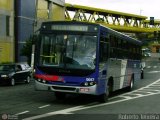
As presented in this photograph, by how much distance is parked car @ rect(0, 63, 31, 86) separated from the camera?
30.4 metres

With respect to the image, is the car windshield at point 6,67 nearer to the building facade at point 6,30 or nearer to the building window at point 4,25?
the building facade at point 6,30

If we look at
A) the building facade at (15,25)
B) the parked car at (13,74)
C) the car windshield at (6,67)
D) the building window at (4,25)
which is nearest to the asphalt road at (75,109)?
the parked car at (13,74)

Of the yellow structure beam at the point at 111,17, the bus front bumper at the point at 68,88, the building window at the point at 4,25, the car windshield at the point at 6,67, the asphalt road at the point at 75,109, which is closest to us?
the asphalt road at the point at 75,109

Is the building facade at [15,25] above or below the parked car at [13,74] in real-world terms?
above

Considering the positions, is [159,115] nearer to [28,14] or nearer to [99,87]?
[99,87]

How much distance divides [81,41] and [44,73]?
1749 mm

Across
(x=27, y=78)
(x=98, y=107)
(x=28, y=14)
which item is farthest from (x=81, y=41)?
(x=28, y=14)

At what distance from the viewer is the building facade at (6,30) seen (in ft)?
155

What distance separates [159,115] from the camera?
48.3ft

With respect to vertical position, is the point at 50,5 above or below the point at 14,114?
above

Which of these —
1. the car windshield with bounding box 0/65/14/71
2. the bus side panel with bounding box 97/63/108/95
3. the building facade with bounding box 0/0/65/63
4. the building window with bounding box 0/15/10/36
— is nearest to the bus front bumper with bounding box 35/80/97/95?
the bus side panel with bounding box 97/63/108/95

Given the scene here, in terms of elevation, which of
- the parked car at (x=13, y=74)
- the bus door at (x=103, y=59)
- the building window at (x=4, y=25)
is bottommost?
the parked car at (x=13, y=74)

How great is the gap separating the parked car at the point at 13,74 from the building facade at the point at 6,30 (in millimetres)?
14466

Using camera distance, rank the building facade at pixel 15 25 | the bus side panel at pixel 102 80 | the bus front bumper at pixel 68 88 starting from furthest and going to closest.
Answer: the building facade at pixel 15 25, the bus side panel at pixel 102 80, the bus front bumper at pixel 68 88
